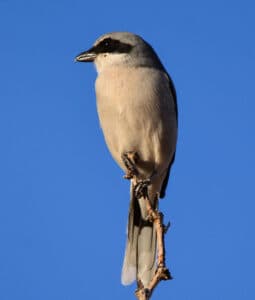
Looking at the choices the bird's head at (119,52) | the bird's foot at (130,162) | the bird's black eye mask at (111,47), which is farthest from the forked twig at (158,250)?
the bird's black eye mask at (111,47)

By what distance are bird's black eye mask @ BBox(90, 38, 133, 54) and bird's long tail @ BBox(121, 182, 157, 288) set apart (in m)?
1.29

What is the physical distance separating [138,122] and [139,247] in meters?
1.05

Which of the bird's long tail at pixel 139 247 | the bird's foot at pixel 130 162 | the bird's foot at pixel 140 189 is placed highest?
the bird's foot at pixel 130 162

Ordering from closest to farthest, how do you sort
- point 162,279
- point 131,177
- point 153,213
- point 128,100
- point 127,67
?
point 162,279 → point 153,213 → point 131,177 → point 128,100 → point 127,67

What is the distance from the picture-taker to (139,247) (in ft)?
17.2

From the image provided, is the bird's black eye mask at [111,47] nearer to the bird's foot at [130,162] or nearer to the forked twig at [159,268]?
the bird's foot at [130,162]

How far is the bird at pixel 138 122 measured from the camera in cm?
514

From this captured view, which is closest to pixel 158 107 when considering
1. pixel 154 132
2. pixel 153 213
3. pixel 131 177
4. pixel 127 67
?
pixel 154 132

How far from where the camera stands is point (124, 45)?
5.77m

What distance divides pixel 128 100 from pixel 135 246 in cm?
123

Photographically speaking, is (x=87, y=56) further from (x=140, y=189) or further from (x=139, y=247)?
(x=139, y=247)

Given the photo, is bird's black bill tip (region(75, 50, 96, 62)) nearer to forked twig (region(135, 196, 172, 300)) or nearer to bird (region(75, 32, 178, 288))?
bird (region(75, 32, 178, 288))

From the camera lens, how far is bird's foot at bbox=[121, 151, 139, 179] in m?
4.43

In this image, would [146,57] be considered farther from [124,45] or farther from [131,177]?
[131,177]
